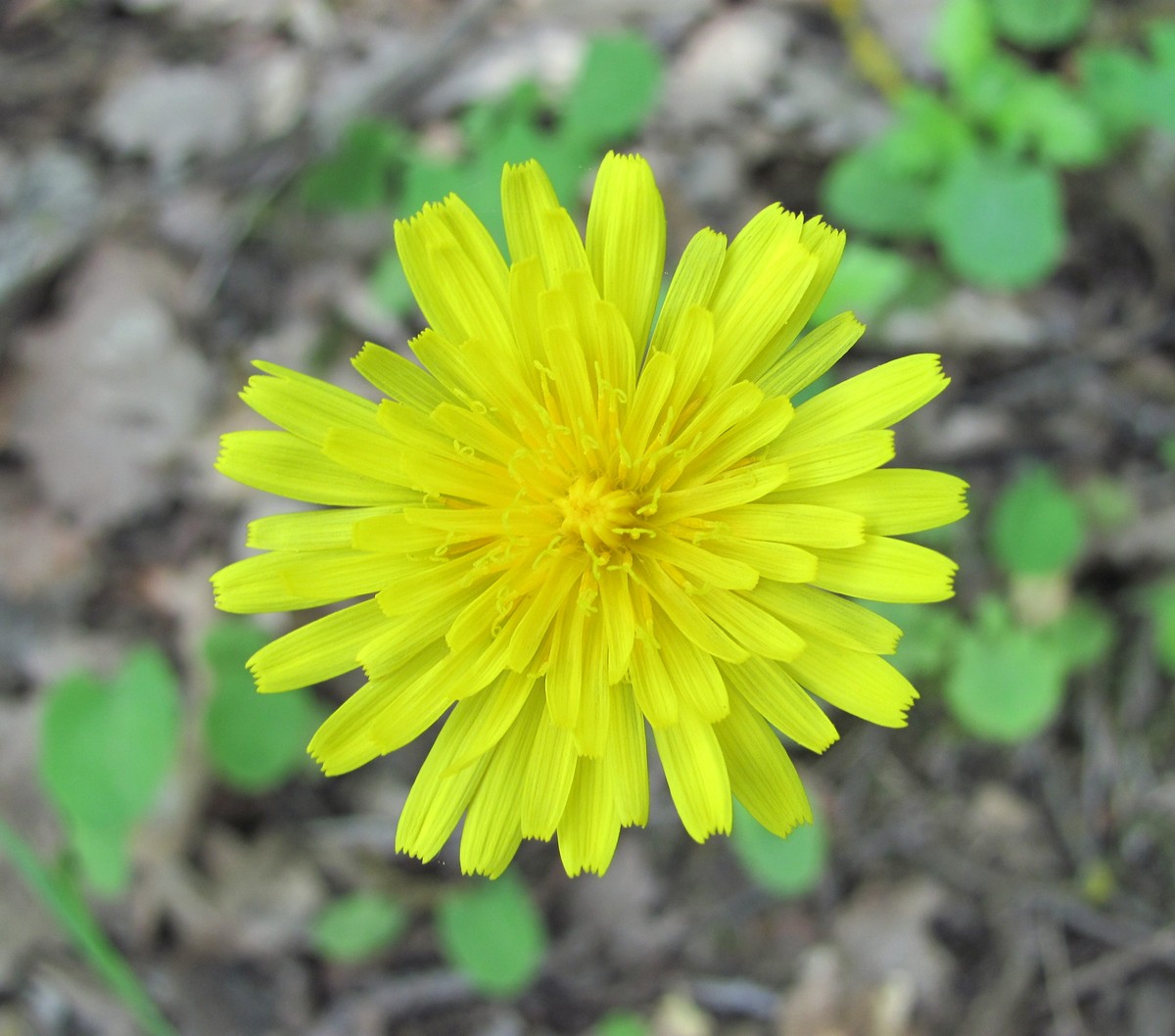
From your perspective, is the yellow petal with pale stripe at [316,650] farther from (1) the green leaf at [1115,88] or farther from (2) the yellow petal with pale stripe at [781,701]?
(1) the green leaf at [1115,88]

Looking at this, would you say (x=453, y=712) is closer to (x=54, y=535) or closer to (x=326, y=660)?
(x=326, y=660)

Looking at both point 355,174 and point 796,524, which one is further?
point 355,174

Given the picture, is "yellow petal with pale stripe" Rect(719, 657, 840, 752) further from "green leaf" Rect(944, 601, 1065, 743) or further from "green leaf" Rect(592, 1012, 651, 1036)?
"green leaf" Rect(592, 1012, 651, 1036)

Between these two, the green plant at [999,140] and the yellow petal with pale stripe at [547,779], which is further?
the green plant at [999,140]

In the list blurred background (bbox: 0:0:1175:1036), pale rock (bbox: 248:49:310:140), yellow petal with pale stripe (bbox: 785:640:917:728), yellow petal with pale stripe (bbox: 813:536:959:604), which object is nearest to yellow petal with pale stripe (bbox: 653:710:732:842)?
yellow petal with pale stripe (bbox: 785:640:917:728)

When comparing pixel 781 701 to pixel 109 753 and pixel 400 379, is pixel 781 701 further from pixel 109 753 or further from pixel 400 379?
pixel 109 753

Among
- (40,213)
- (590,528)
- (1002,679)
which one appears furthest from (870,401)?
(40,213)

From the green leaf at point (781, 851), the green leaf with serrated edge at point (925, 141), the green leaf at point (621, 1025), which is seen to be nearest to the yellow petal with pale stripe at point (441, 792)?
the green leaf at point (781, 851)
